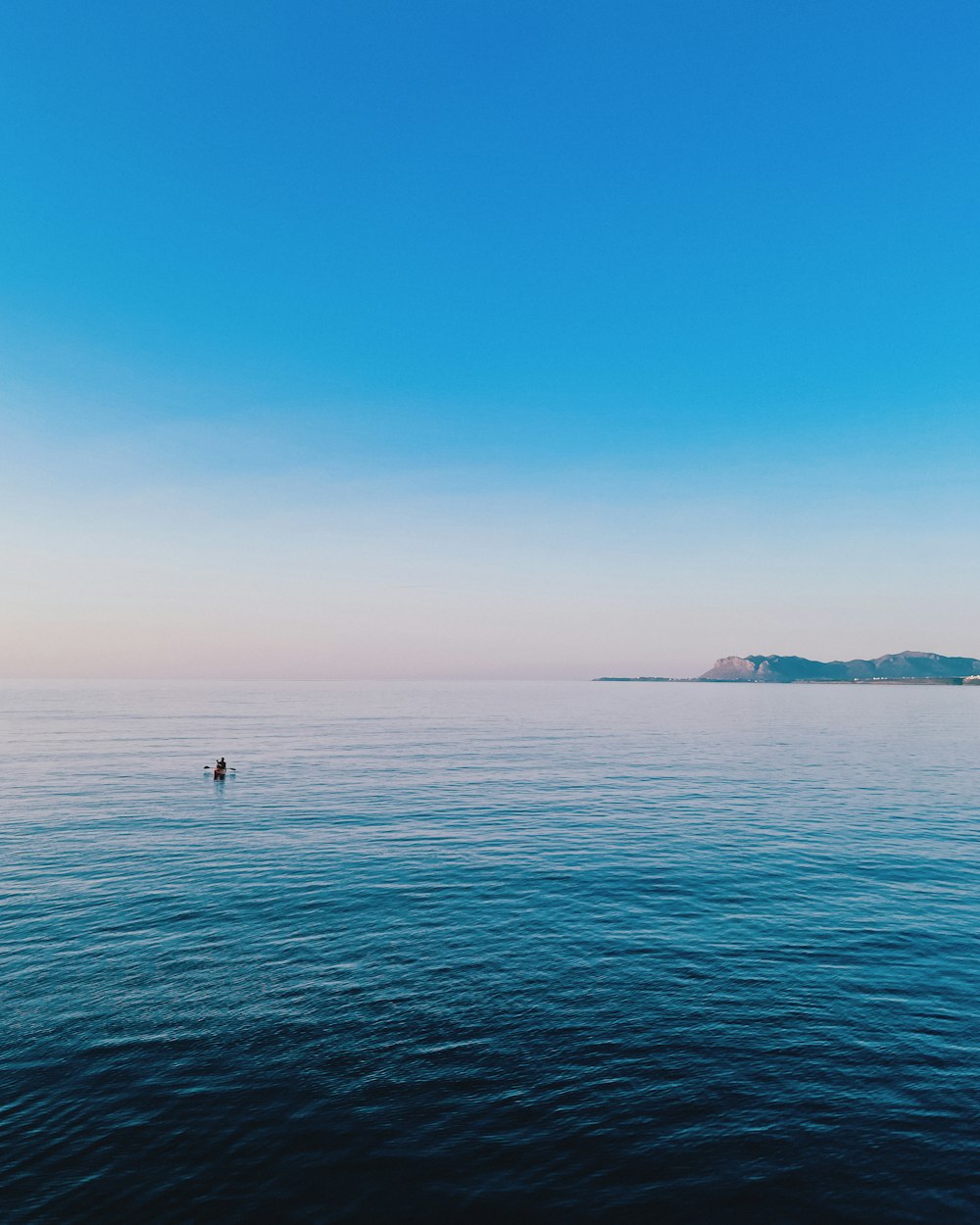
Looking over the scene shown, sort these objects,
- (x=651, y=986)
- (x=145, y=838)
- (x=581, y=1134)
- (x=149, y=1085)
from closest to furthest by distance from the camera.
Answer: (x=581, y=1134), (x=149, y=1085), (x=651, y=986), (x=145, y=838)

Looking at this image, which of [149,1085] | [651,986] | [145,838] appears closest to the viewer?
[149,1085]

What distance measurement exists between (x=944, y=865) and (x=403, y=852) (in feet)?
128

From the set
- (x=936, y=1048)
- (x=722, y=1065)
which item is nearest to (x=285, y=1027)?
(x=722, y=1065)

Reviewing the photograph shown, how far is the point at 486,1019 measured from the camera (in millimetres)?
24688

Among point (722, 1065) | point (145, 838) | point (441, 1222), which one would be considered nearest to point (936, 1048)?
point (722, 1065)

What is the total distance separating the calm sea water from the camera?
17156mm

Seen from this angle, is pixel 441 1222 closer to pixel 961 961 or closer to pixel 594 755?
pixel 961 961

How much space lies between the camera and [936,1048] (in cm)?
2298

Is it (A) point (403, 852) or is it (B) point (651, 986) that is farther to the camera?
(A) point (403, 852)

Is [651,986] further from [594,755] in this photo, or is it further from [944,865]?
[594,755]

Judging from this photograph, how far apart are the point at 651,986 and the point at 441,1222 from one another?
14.1 m

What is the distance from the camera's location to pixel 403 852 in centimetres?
4769

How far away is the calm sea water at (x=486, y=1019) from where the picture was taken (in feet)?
56.3

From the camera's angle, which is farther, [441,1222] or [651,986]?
[651,986]
